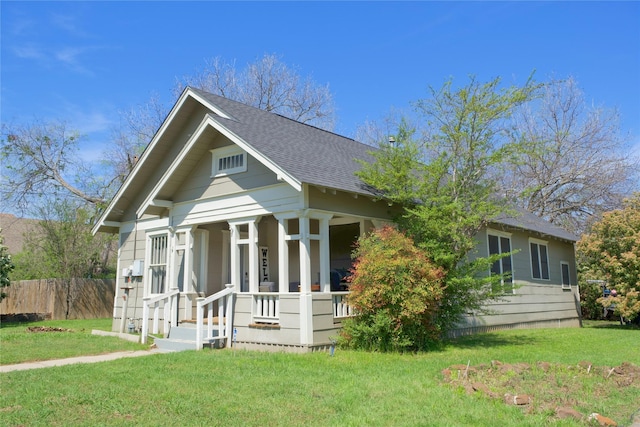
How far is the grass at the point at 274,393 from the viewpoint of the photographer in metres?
5.47

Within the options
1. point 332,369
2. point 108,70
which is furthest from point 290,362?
point 108,70

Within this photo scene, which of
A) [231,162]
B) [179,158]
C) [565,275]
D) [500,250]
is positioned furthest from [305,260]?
[565,275]

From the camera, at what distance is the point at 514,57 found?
16.5 m

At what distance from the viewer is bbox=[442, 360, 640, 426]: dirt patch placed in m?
5.62

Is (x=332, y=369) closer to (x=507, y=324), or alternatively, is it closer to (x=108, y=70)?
(x=507, y=324)

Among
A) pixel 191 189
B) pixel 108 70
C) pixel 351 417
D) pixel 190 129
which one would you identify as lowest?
pixel 351 417

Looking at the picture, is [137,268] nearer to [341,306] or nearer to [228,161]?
[228,161]

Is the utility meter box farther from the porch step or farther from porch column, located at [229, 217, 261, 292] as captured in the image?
porch column, located at [229, 217, 261, 292]

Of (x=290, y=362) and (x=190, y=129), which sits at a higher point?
(x=190, y=129)

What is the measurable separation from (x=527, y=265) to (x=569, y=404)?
12452mm

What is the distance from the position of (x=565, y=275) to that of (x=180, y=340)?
16407 millimetres

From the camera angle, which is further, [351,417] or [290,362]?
[290,362]

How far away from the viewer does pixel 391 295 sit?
964cm

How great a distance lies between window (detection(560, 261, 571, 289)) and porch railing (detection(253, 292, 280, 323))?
46.7ft
